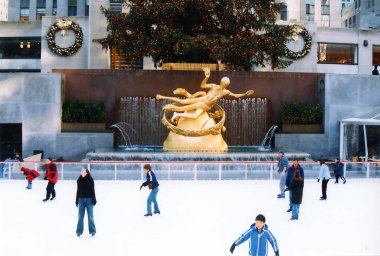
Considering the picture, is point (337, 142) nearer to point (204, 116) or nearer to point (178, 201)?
point (204, 116)

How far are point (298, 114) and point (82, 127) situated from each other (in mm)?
11061

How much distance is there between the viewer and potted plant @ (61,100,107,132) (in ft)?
88.3

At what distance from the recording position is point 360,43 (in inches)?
1781

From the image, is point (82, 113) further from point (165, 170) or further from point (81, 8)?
point (81, 8)

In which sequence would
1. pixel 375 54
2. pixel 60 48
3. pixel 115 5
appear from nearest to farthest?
pixel 60 48
pixel 115 5
pixel 375 54

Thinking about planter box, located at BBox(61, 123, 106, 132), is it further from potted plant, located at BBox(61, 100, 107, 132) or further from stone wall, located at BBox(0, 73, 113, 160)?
stone wall, located at BBox(0, 73, 113, 160)

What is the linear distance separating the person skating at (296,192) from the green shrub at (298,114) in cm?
1612

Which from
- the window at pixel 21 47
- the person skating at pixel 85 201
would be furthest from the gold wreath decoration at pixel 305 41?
the person skating at pixel 85 201

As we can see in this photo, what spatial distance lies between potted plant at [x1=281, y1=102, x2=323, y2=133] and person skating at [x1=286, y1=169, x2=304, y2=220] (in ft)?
52.8

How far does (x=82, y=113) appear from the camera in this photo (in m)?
26.9

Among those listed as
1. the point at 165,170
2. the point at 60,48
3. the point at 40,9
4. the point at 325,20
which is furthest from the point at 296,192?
the point at 40,9

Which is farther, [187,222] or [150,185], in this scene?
[150,185]

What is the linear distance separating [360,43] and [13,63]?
2992cm

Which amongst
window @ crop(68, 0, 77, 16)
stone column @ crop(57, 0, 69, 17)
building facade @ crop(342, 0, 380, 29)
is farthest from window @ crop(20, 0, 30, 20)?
building facade @ crop(342, 0, 380, 29)
